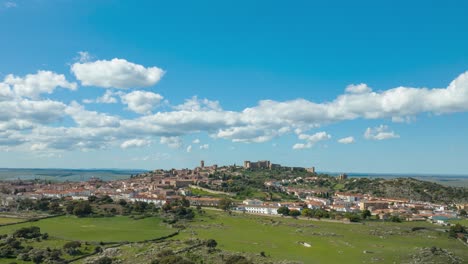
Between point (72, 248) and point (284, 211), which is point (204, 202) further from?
point (72, 248)

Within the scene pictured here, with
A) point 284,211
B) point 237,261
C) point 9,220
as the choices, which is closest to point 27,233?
point 9,220

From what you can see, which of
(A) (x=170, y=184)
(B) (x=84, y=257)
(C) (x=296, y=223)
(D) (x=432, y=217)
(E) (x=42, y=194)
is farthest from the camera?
(A) (x=170, y=184)

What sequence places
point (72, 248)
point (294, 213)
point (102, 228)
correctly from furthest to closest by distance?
point (294, 213) < point (102, 228) < point (72, 248)

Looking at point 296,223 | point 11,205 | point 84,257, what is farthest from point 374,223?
point 11,205

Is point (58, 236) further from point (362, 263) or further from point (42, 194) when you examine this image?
point (42, 194)

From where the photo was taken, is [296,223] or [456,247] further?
[296,223]

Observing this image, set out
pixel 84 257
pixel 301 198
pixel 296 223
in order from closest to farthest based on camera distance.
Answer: pixel 84 257 < pixel 296 223 < pixel 301 198

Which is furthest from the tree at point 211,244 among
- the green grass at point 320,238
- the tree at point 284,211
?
the tree at point 284,211

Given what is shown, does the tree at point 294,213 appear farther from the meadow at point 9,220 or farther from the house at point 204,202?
the meadow at point 9,220
